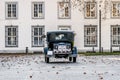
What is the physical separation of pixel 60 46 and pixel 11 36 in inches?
1069

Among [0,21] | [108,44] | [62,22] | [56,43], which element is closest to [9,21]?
[0,21]

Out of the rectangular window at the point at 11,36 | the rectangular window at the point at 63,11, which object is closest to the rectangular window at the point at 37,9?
the rectangular window at the point at 63,11

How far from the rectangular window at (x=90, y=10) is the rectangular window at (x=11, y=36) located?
831 cm

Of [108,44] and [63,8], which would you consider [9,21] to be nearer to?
[63,8]

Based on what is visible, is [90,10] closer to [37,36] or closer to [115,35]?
[115,35]

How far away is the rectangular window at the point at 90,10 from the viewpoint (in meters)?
59.8

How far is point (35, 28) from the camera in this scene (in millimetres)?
59844

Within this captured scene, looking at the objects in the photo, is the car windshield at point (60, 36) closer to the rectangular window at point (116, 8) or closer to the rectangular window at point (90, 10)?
the rectangular window at point (90, 10)

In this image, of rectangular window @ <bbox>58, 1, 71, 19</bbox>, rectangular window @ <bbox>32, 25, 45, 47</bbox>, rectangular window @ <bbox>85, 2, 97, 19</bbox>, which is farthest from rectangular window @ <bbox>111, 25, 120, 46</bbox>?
rectangular window @ <bbox>32, 25, 45, 47</bbox>

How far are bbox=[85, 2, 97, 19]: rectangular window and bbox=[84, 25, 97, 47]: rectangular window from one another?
4.11ft

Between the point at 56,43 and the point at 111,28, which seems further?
the point at 111,28

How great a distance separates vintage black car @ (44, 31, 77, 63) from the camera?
33.5 metres

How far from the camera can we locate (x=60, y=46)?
33.7 meters

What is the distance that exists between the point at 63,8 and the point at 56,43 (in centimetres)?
2623
